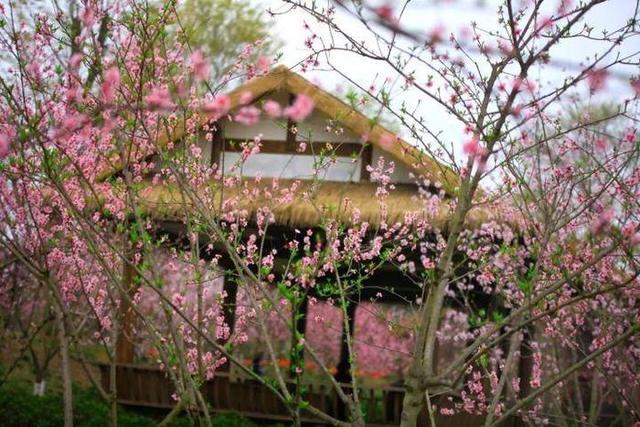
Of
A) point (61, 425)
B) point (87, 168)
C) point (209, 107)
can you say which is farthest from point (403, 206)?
point (209, 107)

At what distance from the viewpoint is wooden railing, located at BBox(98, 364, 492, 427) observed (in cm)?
976

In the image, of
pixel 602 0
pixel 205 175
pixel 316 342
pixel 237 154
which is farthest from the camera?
pixel 316 342

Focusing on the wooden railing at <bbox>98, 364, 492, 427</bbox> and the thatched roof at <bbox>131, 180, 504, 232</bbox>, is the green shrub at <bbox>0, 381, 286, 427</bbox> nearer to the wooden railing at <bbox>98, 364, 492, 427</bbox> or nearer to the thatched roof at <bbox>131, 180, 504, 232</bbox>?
the wooden railing at <bbox>98, 364, 492, 427</bbox>

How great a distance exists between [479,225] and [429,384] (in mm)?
5986

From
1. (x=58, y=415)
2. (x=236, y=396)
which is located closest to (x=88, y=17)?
(x=58, y=415)

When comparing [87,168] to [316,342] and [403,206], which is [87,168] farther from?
[316,342]

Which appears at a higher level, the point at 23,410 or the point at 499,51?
the point at 499,51

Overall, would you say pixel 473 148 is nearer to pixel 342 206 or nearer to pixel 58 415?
pixel 342 206

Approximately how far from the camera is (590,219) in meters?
7.11

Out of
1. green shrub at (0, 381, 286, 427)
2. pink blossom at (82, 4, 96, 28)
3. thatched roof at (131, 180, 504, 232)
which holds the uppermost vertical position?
pink blossom at (82, 4, 96, 28)

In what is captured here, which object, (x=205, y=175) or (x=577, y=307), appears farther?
(x=577, y=307)

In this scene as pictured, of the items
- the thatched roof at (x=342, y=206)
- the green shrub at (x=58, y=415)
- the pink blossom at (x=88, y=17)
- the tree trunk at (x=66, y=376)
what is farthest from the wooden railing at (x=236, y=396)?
the pink blossom at (x=88, y=17)

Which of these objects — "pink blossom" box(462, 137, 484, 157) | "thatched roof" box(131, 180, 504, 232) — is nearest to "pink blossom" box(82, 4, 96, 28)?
"pink blossom" box(462, 137, 484, 157)

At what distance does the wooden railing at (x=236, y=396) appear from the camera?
9.76 metres
